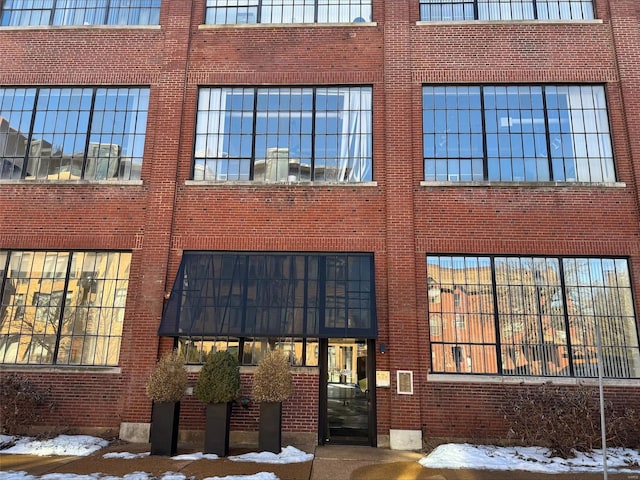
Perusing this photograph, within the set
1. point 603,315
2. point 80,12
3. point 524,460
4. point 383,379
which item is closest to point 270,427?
point 383,379

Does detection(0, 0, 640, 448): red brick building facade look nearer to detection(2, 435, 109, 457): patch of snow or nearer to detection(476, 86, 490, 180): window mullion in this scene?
detection(476, 86, 490, 180): window mullion

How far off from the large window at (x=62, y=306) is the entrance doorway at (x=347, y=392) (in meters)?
4.96

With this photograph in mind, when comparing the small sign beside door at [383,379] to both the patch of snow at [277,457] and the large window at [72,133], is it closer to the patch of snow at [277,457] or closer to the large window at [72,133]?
the patch of snow at [277,457]

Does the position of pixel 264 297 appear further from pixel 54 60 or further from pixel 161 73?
pixel 54 60

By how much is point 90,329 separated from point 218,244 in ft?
11.8

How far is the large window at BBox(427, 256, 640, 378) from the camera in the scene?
9.94 meters

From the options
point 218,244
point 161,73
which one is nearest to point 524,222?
point 218,244

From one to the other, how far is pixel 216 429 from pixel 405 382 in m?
4.03

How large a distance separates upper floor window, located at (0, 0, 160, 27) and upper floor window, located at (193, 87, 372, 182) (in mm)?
3130

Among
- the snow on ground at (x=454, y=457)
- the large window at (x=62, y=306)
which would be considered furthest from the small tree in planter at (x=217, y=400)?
the large window at (x=62, y=306)

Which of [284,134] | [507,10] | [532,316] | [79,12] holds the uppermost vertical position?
[79,12]

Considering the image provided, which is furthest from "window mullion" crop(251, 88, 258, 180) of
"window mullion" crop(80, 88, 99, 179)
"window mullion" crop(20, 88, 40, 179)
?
"window mullion" crop(20, 88, 40, 179)

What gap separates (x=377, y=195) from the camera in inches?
431

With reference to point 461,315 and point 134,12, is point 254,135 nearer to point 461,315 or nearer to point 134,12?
point 134,12
